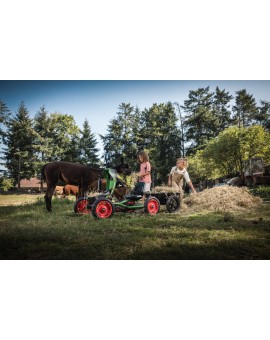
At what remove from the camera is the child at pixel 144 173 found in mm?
5629

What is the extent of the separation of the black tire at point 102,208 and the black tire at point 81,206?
0.85 m

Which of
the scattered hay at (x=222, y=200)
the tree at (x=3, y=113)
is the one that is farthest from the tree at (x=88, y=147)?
the scattered hay at (x=222, y=200)

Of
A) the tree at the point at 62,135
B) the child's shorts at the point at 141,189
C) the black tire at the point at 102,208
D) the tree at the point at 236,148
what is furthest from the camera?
the tree at the point at 236,148

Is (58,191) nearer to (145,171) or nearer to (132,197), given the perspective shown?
(145,171)

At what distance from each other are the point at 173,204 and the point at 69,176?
296cm

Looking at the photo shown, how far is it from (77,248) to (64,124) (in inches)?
143

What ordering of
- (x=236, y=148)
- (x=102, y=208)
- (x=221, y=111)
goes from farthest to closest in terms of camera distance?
1. (x=236, y=148)
2. (x=221, y=111)
3. (x=102, y=208)

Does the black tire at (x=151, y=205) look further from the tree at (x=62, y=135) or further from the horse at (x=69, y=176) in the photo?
the tree at (x=62, y=135)

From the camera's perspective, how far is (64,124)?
5.41 meters

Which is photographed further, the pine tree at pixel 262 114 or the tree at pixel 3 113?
the pine tree at pixel 262 114

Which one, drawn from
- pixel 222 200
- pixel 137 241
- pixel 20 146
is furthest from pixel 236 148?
pixel 20 146

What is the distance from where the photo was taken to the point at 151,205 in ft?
18.1
